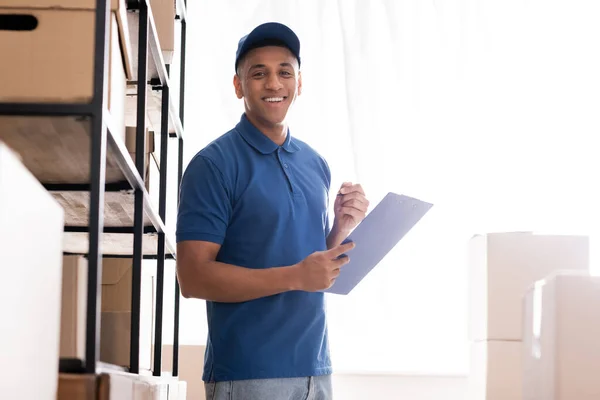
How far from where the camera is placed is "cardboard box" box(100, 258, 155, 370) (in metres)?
2.08

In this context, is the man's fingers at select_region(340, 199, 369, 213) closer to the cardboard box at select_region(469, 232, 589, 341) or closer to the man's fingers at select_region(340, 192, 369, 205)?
the man's fingers at select_region(340, 192, 369, 205)

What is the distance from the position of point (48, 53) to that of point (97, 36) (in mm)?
81

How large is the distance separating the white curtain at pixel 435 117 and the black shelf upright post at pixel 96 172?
272 centimetres

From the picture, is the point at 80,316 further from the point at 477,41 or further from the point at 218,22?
the point at 477,41

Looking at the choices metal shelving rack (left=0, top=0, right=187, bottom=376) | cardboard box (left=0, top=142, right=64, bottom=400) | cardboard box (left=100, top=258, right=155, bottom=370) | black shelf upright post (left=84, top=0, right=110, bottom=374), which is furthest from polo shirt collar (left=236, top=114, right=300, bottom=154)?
cardboard box (left=0, top=142, right=64, bottom=400)

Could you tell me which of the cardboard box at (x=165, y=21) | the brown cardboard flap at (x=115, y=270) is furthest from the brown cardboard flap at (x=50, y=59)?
→ the cardboard box at (x=165, y=21)

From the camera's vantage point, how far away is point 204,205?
161 centimetres

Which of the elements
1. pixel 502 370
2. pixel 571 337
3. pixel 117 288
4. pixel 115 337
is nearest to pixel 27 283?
pixel 571 337

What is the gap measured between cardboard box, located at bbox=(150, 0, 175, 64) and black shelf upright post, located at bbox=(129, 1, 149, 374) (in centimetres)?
71

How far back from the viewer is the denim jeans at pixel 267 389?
1.54 meters

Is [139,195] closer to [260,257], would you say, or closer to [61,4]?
[260,257]

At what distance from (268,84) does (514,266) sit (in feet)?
6.15

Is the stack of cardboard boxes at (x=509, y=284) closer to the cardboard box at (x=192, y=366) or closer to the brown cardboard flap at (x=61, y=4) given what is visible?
the cardboard box at (x=192, y=366)

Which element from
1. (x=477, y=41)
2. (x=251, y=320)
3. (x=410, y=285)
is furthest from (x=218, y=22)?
(x=251, y=320)
